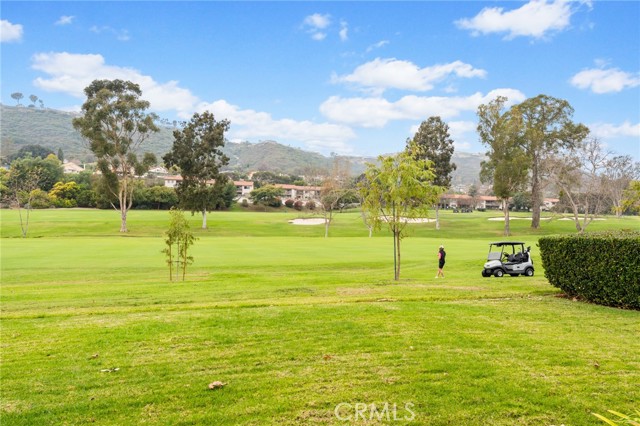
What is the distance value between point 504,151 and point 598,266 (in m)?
50.1

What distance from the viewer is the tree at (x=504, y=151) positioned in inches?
2206

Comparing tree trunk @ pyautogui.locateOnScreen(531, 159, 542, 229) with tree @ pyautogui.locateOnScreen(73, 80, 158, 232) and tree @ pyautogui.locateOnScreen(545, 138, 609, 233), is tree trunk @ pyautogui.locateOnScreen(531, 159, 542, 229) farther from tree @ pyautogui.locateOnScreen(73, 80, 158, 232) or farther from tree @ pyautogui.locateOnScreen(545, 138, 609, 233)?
tree @ pyautogui.locateOnScreen(73, 80, 158, 232)

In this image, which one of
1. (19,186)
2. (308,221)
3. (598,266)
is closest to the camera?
(598,266)

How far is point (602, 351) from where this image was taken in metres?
7.06

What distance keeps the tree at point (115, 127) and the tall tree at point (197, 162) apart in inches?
145

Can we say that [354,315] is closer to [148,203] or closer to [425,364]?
[425,364]

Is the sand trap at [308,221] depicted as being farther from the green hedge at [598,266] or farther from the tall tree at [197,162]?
the green hedge at [598,266]

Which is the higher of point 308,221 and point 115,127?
point 115,127

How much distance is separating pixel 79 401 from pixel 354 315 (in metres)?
5.38

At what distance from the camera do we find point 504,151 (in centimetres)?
5728

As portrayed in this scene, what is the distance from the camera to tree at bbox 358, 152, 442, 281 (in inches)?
670

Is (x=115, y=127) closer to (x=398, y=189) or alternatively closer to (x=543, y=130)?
(x=398, y=189)

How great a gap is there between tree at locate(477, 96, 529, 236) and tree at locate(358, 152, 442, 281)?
4291cm

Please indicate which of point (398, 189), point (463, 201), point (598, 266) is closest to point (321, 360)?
point (598, 266)
